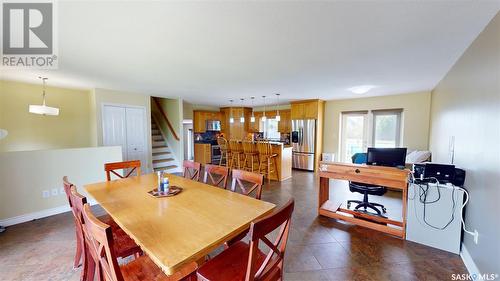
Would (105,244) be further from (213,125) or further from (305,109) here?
(213,125)

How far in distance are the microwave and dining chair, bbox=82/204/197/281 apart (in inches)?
276

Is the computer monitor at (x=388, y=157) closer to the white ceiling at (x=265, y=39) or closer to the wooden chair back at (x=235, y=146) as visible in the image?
the white ceiling at (x=265, y=39)

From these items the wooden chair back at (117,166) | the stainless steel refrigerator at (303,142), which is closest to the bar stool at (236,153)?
the stainless steel refrigerator at (303,142)

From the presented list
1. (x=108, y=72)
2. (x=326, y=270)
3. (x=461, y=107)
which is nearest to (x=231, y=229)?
(x=326, y=270)

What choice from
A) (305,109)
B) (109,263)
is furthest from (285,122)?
(109,263)

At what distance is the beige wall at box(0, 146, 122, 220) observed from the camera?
2936mm

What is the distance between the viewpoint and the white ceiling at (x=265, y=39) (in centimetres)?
158

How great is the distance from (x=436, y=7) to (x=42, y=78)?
5.69 metres

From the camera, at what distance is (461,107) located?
253cm

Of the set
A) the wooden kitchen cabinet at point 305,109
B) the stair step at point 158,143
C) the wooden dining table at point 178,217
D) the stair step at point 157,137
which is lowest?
the wooden dining table at point 178,217

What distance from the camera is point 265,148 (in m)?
5.52

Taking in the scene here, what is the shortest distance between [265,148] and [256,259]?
4261mm

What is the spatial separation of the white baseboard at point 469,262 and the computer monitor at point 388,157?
3.68 ft

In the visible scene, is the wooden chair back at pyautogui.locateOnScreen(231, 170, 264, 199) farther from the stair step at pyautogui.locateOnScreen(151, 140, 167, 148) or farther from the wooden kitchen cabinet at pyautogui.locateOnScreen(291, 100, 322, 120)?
the stair step at pyautogui.locateOnScreen(151, 140, 167, 148)
